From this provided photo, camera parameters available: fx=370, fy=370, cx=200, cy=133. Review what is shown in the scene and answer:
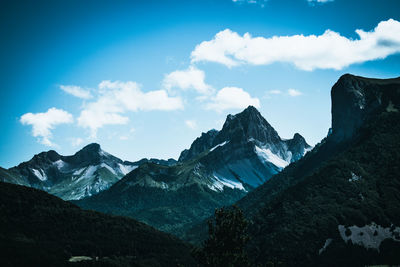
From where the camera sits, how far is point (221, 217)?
68.7m

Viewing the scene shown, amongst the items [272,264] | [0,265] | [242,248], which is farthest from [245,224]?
[0,265]

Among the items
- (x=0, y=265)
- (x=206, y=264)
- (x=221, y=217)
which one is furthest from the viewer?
(x=0, y=265)

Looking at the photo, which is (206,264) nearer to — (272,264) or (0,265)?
(272,264)

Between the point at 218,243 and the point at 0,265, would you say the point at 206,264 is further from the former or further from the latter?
the point at 0,265

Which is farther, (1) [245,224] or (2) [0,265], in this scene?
(2) [0,265]

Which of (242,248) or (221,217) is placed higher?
(221,217)

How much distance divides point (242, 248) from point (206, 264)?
7.39 m

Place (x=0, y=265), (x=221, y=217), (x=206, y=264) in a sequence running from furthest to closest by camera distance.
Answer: (x=0, y=265), (x=221, y=217), (x=206, y=264)

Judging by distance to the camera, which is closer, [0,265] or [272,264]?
[272,264]

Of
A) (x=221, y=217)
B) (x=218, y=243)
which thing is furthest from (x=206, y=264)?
(x=221, y=217)

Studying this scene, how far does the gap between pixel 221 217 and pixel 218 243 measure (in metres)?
4.89

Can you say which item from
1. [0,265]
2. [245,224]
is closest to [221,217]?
[245,224]

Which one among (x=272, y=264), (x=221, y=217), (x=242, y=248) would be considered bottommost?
(x=272, y=264)

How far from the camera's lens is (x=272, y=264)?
2594 inches
